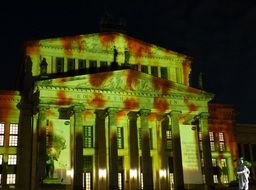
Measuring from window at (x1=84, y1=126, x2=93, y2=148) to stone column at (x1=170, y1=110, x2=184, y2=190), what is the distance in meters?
8.66

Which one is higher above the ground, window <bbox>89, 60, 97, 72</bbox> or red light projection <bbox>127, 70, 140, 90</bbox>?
window <bbox>89, 60, 97, 72</bbox>

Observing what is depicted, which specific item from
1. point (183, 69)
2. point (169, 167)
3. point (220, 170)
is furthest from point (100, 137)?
point (220, 170)

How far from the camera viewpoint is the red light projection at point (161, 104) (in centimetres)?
4262

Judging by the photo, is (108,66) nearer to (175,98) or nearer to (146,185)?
(175,98)

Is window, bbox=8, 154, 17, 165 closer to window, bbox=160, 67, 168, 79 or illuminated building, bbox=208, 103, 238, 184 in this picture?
window, bbox=160, 67, 168, 79

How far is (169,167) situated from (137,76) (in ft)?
38.1

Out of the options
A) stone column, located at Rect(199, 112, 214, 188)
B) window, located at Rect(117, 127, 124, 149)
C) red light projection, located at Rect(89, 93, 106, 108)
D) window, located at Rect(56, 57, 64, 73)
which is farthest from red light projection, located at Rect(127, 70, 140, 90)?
stone column, located at Rect(199, 112, 214, 188)

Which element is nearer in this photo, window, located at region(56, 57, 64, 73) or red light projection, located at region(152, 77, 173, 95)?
red light projection, located at region(152, 77, 173, 95)

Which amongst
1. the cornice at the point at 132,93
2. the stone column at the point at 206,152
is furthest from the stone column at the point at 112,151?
the stone column at the point at 206,152

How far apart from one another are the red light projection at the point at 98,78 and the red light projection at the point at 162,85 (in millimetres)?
4845

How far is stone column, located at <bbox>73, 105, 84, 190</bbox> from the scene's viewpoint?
37375mm

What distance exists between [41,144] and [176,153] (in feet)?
43.9

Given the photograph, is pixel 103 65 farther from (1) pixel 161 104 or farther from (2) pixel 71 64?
(1) pixel 161 104

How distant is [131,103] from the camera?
137ft
